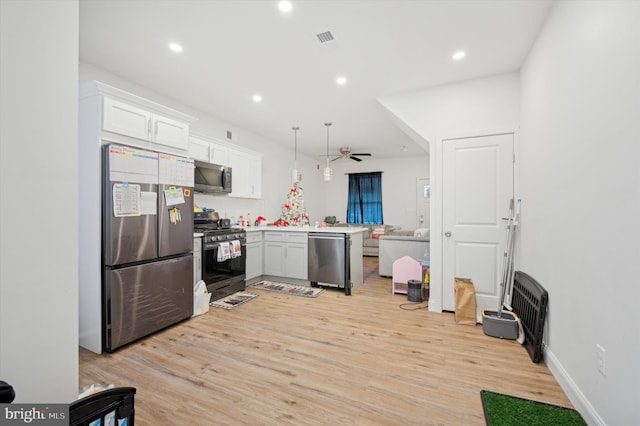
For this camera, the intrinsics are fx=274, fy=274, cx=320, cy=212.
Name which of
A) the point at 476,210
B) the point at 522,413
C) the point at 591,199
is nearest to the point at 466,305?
the point at 476,210

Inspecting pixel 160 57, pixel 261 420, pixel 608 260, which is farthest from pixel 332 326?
pixel 160 57

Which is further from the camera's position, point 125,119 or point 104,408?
point 125,119

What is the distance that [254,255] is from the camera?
467 centimetres

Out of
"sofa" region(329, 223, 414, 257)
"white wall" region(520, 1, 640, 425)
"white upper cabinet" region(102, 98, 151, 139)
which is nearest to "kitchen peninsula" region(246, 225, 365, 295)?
"white upper cabinet" region(102, 98, 151, 139)

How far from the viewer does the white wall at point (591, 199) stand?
1.29 metres

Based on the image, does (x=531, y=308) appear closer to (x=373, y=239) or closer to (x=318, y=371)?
(x=318, y=371)

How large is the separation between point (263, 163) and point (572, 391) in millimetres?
5486

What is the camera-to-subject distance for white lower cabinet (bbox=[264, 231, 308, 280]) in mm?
4543

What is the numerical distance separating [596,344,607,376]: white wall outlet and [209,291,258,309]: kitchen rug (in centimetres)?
335

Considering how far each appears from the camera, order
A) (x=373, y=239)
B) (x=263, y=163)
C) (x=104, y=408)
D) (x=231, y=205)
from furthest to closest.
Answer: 1. (x=373, y=239)
2. (x=263, y=163)
3. (x=231, y=205)
4. (x=104, y=408)

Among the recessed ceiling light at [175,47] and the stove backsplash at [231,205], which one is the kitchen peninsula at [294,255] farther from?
the recessed ceiling light at [175,47]

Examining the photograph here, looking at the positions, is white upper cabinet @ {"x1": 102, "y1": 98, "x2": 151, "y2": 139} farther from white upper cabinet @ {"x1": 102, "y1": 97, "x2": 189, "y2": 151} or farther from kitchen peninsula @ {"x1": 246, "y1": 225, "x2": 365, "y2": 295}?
kitchen peninsula @ {"x1": 246, "y1": 225, "x2": 365, "y2": 295}

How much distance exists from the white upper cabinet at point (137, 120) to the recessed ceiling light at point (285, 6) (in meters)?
1.54

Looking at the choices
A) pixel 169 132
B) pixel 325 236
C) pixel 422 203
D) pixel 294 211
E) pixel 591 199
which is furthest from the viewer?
pixel 422 203
